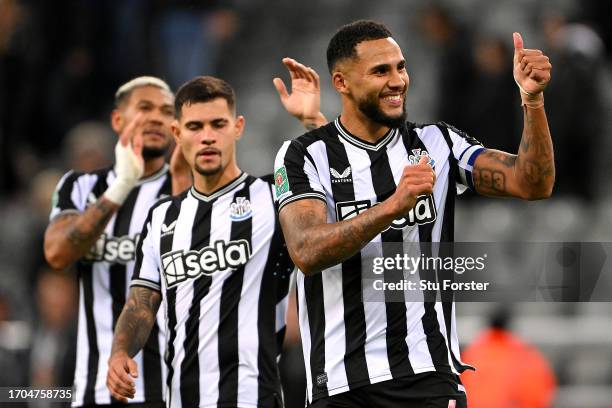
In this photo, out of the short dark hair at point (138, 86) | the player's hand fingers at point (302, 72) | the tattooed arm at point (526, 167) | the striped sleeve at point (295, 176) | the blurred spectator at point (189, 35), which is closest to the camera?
the tattooed arm at point (526, 167)

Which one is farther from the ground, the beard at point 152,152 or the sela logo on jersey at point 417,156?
the beard at point 152,152

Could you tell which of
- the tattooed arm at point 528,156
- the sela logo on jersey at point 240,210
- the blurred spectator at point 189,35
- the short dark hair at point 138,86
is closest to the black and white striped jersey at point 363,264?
the tattooed arm at point 528,156

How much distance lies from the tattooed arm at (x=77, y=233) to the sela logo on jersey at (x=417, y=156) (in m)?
2.08

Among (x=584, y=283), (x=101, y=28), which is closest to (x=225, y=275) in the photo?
(x=584, y=283)

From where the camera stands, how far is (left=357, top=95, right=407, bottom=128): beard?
543 cm

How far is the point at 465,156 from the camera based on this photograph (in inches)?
216

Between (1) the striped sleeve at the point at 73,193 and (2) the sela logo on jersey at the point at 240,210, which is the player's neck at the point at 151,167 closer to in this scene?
(1) the striped sleeve at the point at 73,193

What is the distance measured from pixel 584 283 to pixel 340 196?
1.48m

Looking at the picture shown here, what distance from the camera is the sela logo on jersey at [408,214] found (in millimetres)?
5352

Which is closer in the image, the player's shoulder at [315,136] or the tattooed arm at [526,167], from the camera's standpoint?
the tattooed arm at [526,167]

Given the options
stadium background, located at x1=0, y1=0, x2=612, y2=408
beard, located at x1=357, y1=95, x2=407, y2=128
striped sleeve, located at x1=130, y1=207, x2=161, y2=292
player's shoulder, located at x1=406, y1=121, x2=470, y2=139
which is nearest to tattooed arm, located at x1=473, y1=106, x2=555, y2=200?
player's shoulder, located at x1=406, y1=121, x2=470, y2=139

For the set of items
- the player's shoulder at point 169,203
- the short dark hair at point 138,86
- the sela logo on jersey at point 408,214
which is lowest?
the sela logo on jersey at point 408,214

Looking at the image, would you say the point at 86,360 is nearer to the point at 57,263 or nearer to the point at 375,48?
the point at 57,263

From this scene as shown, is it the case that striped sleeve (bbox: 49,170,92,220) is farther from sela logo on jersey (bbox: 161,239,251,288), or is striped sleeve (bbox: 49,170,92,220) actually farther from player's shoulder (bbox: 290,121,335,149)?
→ player's shoulder (bbox: 290,121,335,149)
